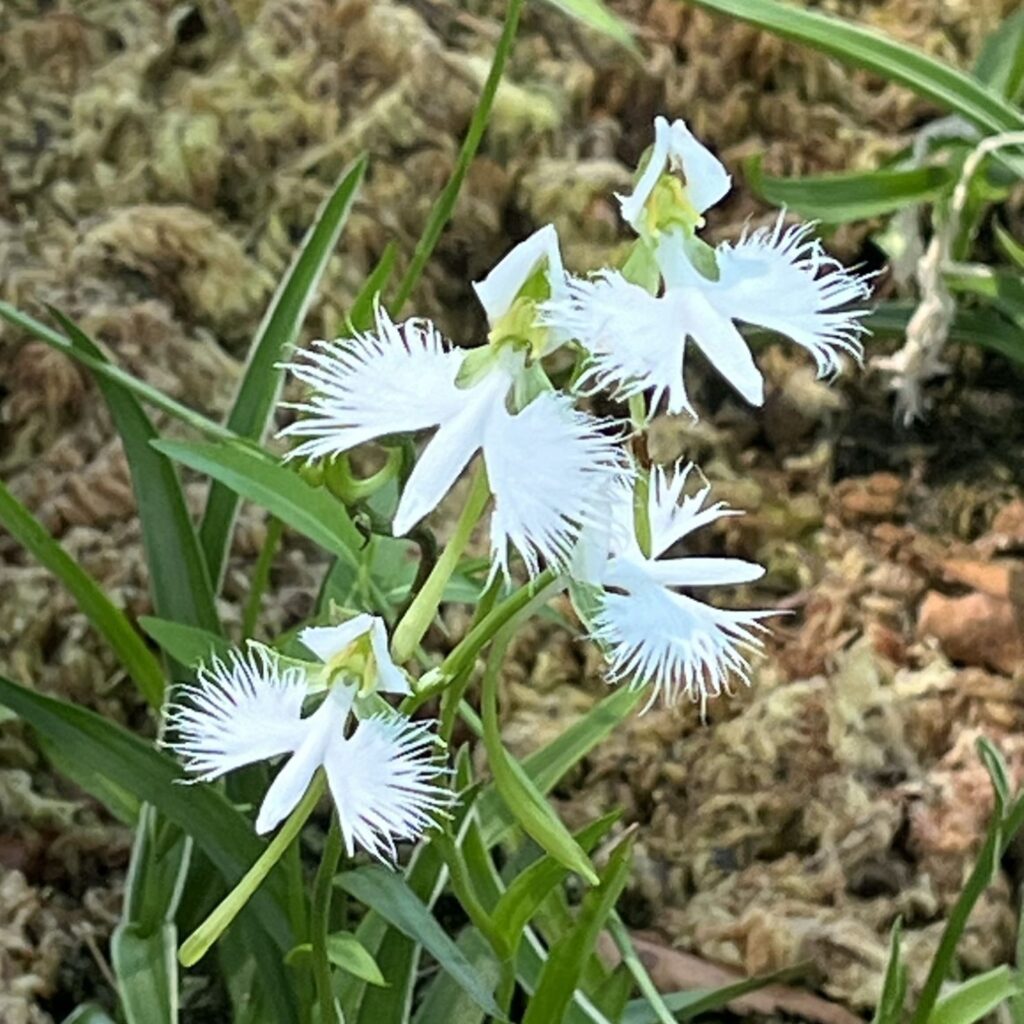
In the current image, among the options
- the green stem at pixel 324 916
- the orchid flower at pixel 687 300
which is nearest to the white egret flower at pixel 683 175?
the orchid flower at pixel 687 300

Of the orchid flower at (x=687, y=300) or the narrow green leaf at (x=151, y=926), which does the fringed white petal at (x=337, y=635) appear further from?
the narrow green leaf at (x=151, y=926)

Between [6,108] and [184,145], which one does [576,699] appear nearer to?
[184,145]

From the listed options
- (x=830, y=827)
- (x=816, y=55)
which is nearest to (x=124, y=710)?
(x=830, y=827)

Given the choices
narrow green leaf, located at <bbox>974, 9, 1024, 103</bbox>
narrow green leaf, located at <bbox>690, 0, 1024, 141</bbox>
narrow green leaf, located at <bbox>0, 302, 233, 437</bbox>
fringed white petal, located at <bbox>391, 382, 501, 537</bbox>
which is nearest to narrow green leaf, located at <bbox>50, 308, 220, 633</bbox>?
narrow green leaf, located at <bbox>0, 302, 233, 437</bbox>

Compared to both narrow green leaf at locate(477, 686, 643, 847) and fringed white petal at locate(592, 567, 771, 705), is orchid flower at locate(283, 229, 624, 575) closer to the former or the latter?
fringed white petal at locate(592, 567, 771, 705)

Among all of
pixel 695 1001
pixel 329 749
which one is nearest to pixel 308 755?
pixel 329 749

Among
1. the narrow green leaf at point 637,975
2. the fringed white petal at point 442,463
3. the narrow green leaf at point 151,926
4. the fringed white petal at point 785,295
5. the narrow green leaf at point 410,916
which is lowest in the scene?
the narrow green leaf at point 151,926

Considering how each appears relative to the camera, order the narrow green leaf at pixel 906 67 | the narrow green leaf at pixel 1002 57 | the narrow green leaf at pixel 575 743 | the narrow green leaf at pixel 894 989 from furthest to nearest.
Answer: the narrow green leaf at pixel 1002 57, the narrow green leaf at pixel 906 67, the narrow green leaf at pixel 575 743, the narrow green leaf at pixel 894 989
